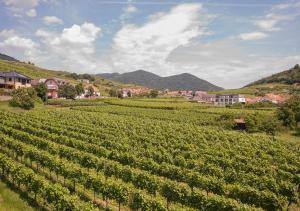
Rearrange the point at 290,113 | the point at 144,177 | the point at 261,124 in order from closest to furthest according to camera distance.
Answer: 1. the point at 144,177
2. the point at 261,124
3. the point at 290,113

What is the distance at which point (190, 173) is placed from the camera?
992 inches

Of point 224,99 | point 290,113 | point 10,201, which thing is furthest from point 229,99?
A: point 10,201

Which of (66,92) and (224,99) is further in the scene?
(224,99)

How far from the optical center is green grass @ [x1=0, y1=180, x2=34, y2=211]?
20656 mm

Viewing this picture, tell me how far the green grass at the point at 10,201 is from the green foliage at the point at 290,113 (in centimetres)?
6275

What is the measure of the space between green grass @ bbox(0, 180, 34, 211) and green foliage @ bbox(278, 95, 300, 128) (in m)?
62.7

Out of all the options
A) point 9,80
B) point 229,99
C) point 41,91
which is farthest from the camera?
point 229,99

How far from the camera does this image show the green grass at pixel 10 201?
20656 mm

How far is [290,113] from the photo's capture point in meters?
70.9

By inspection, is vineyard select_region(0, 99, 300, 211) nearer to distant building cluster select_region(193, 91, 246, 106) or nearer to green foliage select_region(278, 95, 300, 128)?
green foliage select_region(278, 95, 300, 128)

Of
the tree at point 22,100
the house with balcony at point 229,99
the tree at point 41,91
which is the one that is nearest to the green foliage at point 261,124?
the tree at point 22,100

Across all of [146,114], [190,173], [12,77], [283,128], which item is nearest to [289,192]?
[190,173]

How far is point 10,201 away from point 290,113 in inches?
2534

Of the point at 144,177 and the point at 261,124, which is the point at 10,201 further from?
the point at 261,124
